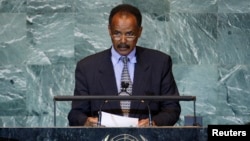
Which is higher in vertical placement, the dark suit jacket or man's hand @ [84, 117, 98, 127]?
the dark suit jacket

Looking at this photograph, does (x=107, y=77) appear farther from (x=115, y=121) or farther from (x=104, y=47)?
(x=104, y=47)

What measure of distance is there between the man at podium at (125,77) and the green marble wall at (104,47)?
2.04 meters

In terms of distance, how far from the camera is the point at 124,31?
4043 millimetres

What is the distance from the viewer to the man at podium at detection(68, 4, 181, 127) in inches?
154

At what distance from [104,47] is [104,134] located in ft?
10.6

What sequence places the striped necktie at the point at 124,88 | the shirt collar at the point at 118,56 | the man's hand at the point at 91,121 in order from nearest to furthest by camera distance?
the man's hand at the point at 91,121
the striped necktie at the point at 124,88
the shirt collar at the point at 118,56

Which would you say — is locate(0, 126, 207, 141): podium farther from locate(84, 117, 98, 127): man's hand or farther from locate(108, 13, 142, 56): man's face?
locate(108, 13, 142, 56): man's face

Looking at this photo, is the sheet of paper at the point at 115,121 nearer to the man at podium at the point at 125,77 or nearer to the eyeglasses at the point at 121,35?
the man at podium at the point at 125,77

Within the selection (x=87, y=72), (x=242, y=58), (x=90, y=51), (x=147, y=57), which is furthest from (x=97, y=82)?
(x=242, y=58)

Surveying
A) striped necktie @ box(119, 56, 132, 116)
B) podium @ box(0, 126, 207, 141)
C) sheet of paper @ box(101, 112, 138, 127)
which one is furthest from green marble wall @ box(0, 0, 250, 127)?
podium @ box(0, 126, 207, 141)

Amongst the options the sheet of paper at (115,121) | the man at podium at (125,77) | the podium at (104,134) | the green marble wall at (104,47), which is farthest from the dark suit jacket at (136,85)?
the green marble wall at (104,47)

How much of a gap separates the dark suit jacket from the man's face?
143 millimetres

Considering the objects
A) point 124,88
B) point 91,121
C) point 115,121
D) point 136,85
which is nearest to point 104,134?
point 115,121

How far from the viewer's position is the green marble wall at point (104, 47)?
245 inches
